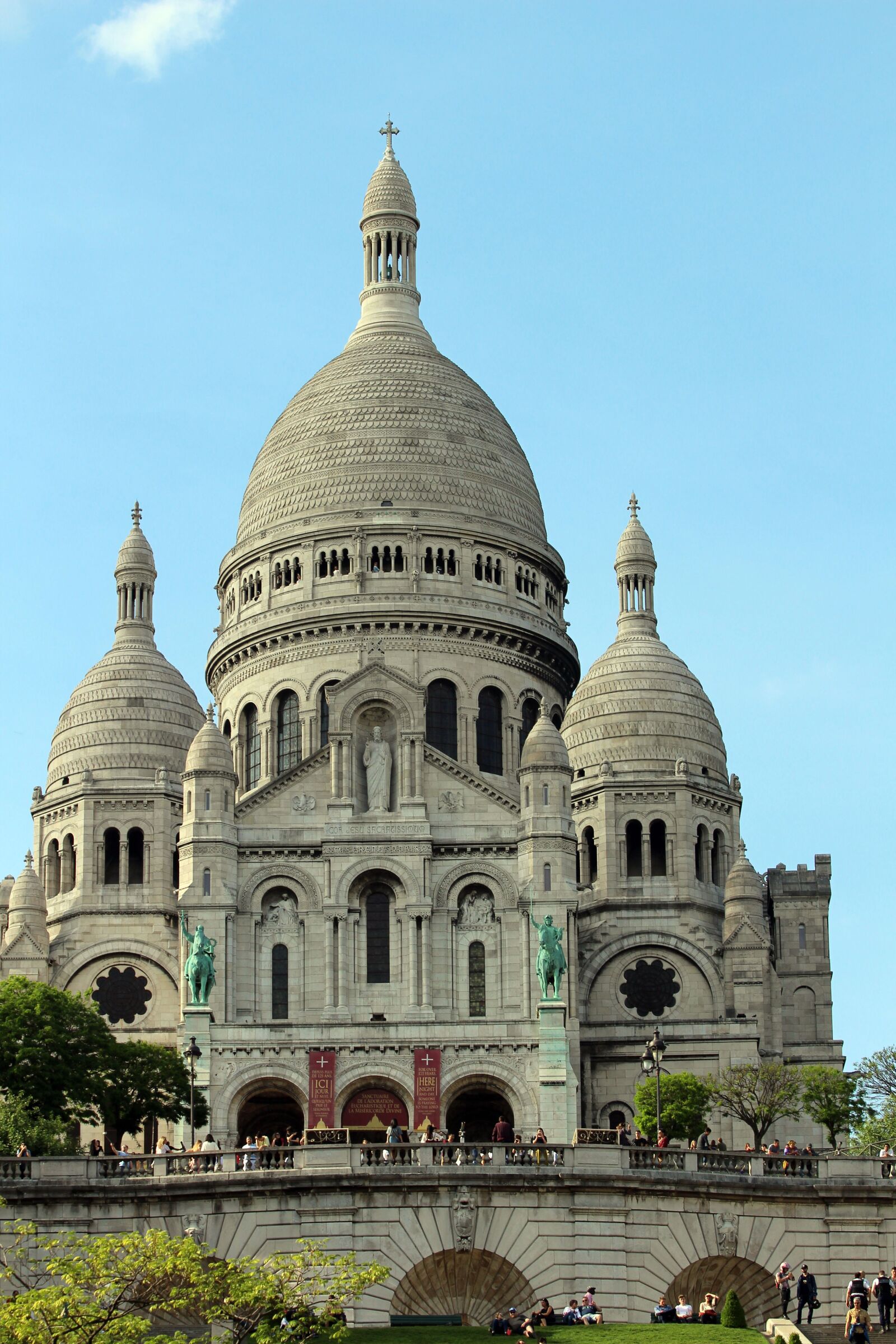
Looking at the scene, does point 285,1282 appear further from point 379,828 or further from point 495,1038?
point 379,828

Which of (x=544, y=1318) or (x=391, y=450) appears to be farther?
(x=391, y=450)

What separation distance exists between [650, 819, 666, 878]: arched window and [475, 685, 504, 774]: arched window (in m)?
6.02

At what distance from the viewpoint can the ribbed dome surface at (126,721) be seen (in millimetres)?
107875

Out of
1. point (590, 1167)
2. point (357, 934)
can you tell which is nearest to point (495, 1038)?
point (357, 934)

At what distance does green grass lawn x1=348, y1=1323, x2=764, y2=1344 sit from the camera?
5397 centimetres

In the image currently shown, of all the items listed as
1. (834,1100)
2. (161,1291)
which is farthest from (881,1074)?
(161,1291)

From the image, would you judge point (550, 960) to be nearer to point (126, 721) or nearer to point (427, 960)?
point (427, 960)

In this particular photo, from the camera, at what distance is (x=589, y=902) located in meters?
104

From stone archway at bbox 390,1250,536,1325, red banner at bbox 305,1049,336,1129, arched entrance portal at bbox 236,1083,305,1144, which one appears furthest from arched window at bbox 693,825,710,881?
stone archway at bbox 390,1250,536,1325

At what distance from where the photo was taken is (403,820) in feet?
320

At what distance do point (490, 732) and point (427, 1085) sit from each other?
20.6 m

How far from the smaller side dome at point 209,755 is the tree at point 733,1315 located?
141 feet

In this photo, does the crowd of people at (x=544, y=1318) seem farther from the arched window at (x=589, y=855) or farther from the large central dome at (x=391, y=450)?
the large central dome at (x=391, y=450)

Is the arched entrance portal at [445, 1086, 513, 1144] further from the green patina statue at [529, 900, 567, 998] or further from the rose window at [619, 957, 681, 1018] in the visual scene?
the rose window at [619, 957, 681, 1018]
